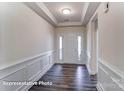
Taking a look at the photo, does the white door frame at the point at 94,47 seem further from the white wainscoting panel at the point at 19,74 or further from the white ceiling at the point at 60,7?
the white wainscoting panel at the point at 19,74

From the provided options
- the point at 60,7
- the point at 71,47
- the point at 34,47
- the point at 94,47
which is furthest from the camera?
the point at 71,47

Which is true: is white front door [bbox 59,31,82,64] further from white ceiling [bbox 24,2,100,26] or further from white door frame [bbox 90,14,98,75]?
white ceiling [bbox 24,2,100,26]

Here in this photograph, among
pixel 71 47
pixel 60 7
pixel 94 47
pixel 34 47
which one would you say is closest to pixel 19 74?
pixel 34 47

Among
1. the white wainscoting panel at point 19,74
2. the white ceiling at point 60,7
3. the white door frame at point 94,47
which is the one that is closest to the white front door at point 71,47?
the white door frame at point 94,47

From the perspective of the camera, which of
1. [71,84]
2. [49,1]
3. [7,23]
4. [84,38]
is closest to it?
[7,23]

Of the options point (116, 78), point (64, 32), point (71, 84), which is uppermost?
point (64, 32)

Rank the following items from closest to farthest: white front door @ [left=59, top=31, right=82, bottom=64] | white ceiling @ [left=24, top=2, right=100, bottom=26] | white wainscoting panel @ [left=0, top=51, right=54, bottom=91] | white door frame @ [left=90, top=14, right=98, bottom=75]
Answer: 1. white wainscoting panel @ [left=0, top=51, right=54, bottom=91]
2. white ceiling @ [left=24, top=2, right=100, bottom=26]
3. white door frame @ [left=90, top=14, right=98, bottom=75]
4. white front door @ [left=59, top=31, right=82, bottom=64]

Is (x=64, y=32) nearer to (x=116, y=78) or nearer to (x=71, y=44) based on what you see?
(x=71, y=44)

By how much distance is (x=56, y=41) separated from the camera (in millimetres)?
6867

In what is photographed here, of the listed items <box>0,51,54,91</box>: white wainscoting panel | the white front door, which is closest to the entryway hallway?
<box>0,51,54,91</box>: white wainscoting panel

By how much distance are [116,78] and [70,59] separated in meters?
5.03

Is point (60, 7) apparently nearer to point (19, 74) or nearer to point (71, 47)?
point (19, 74)

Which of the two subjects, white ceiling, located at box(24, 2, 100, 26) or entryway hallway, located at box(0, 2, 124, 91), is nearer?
entryway hallway, located at box(0, 2, 124, 91)

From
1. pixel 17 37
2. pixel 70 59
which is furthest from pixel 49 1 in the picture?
pixel 70 59
